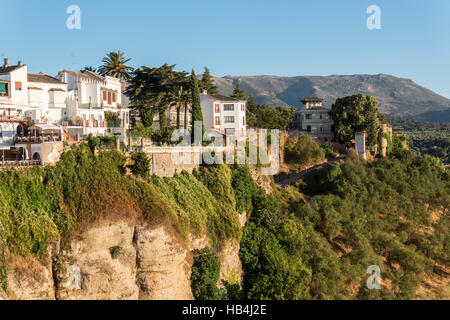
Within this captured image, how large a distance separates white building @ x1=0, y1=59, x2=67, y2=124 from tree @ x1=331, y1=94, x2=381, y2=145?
1579 inches

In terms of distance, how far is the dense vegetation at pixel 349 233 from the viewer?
138 ft

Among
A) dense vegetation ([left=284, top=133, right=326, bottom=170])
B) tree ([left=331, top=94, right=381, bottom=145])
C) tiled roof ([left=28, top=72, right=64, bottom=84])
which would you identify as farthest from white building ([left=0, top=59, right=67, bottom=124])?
tree ([left=331, top=94, right=381, bottom=145])

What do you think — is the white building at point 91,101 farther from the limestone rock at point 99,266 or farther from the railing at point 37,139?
the limestone rock at point 99,266

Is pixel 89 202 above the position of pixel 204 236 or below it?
above

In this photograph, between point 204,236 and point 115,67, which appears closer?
point 204,236

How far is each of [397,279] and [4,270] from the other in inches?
1507

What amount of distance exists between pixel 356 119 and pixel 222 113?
21407mm

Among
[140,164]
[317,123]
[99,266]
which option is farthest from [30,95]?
[317,123]

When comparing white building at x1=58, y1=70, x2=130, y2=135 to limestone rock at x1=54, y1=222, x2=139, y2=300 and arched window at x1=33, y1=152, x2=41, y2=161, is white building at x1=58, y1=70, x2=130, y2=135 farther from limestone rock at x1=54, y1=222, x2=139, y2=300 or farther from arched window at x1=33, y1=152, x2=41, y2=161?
limestone rock at x1=54, y1=222, x2=139, y2=300

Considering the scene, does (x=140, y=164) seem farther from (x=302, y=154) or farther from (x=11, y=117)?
(x=302, y=154)

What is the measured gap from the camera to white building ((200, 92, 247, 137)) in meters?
60.4

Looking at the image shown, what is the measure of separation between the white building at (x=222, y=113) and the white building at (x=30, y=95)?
1853 cm

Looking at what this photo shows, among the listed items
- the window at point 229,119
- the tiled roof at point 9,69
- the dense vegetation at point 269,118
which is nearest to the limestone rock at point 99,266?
the tiled roof at point 9,69

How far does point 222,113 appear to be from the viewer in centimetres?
6200
